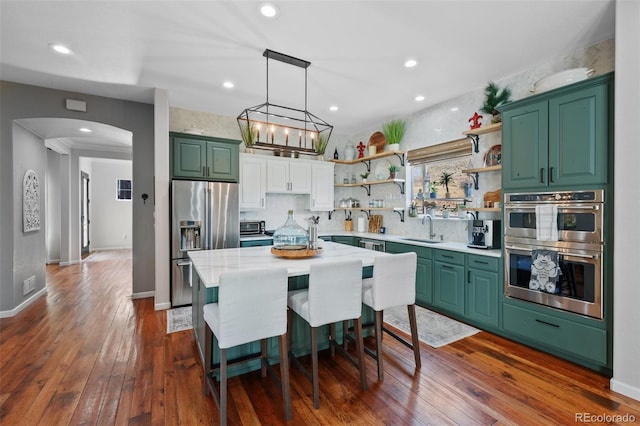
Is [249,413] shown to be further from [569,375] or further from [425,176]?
[425,176]

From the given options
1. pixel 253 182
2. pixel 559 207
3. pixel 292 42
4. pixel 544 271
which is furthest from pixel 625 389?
pixel 253 182

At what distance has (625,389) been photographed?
2.07 metres

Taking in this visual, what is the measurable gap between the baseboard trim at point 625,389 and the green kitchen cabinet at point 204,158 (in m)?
4.48

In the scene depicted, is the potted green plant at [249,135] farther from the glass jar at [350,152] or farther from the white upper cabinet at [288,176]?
the glass jar at [350,152]

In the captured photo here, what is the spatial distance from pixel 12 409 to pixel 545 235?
13.9 ft

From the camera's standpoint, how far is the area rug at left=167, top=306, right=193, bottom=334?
10.7ft

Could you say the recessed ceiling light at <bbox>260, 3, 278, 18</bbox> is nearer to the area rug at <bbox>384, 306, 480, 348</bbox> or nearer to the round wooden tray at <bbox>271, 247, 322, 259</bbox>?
the round wooden tray at <bbox>271, 247, 322, 259</bbox>

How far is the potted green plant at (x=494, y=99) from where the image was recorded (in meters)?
3.33

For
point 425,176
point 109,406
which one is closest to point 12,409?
point 109,406

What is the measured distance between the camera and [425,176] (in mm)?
4551

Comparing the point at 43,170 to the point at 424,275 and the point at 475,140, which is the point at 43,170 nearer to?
the point at 424,275

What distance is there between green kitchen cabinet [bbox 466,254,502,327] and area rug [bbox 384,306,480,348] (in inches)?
7.7

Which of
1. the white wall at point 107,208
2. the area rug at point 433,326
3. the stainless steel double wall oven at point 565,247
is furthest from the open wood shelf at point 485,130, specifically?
the white wall at point 107,208

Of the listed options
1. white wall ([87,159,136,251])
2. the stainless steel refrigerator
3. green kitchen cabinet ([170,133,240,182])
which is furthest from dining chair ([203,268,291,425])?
white wall ([87,159,136,251])
